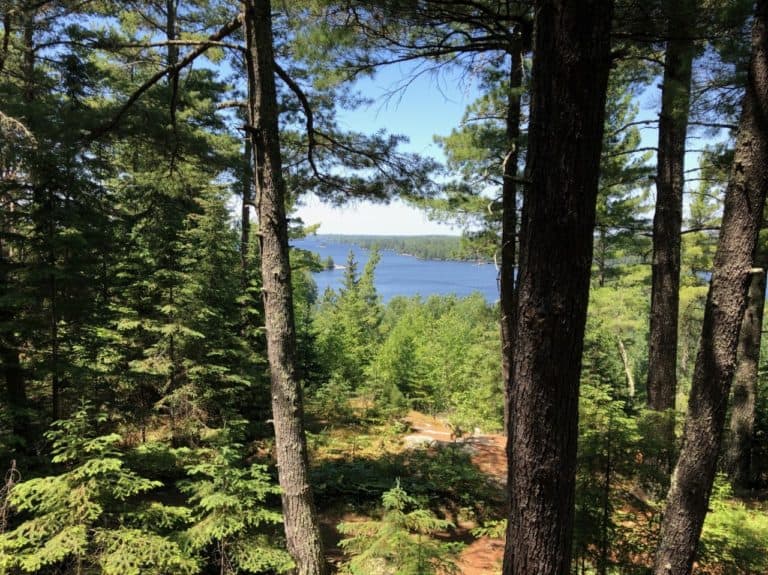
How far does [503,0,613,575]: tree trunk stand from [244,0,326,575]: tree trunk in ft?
7.35

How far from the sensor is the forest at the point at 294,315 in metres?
1.79

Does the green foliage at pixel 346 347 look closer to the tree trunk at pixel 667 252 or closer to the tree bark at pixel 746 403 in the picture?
the tree trunk at pixel 667 252

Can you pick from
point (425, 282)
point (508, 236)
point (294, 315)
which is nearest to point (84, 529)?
point (294, 315)

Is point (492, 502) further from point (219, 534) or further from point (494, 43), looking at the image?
point (494, 43)

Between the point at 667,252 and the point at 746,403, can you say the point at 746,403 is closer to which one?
the point at 746,403

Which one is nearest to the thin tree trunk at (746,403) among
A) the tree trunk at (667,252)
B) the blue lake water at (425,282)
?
the tree trunk at (667,252)

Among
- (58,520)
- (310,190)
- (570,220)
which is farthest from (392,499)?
(310,190)

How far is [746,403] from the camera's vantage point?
6.69 m

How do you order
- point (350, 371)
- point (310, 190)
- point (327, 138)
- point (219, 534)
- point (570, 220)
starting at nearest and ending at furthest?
point (570, 220), point (219, 534), point (327, 138), point (310, 190), point (350, 371)

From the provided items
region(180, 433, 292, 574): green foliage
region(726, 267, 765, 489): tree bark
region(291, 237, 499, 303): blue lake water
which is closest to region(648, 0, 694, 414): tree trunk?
region(726, 267, 765, 489): tree bark

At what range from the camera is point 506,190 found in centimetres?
499

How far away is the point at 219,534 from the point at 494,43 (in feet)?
17.9

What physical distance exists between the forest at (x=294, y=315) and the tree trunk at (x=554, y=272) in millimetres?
11

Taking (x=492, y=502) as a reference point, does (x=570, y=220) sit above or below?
above
